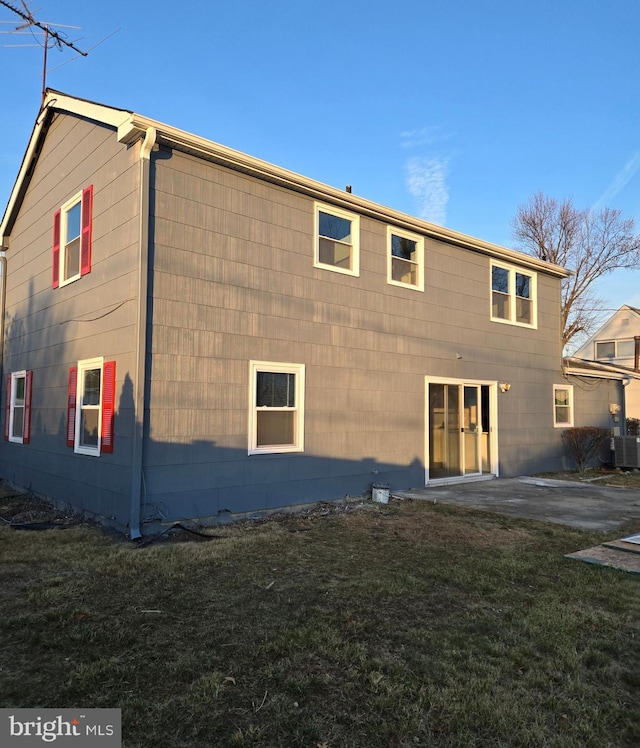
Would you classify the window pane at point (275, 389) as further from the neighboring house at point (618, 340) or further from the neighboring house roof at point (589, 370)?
the neighboring house at point (618, 340)

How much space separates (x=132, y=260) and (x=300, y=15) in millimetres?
7615

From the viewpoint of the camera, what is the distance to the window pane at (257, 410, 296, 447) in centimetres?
730

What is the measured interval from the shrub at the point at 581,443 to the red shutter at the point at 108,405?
11.0m

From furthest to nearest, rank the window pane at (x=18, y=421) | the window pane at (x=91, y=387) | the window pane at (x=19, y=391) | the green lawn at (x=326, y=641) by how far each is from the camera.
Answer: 1. the window pane at (x=19, y=391)
2. the window pane at (x=18, y=421)
3. the window pane at (x=91, y=387)
4. the green lawn at (x=326, y=641)

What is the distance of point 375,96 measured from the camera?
12766mm

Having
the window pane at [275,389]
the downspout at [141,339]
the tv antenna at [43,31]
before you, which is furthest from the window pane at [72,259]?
the window pane at [275,389]

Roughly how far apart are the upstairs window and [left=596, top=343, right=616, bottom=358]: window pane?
26158 mm

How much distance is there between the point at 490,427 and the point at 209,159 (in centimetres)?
784

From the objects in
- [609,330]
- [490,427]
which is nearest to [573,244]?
[609,330]

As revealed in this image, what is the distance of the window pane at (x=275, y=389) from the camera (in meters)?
7.34

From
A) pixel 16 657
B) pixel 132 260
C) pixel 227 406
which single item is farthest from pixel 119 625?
pixel 132 260

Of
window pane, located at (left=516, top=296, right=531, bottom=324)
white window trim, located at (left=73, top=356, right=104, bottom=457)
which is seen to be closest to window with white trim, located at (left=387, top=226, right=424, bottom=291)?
window pane, located at (left=516, top=296, right=531, bottom=324)

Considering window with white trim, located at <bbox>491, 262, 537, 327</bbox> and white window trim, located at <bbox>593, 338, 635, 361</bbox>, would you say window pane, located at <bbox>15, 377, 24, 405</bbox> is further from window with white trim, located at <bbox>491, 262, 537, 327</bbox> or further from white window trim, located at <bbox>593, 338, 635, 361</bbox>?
white window trim, located at <bbox>593, 338, 635, 361</bbox>

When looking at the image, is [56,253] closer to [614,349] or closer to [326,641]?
[326,641]
